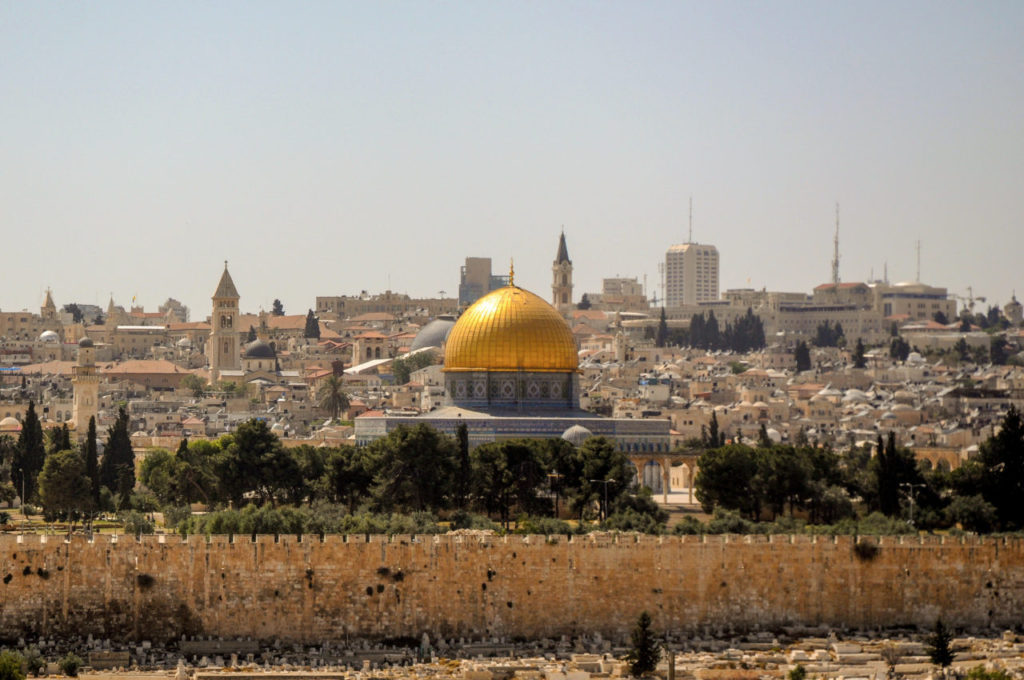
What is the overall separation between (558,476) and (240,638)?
18.0m

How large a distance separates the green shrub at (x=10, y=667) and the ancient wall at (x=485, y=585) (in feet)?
12.7

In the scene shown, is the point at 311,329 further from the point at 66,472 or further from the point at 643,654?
the point at 643,654

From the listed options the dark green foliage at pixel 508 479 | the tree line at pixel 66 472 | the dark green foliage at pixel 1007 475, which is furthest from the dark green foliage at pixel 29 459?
the dark green foliage at pixel 1007 475

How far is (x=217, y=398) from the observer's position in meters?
123

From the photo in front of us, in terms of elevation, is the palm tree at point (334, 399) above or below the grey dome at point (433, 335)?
below

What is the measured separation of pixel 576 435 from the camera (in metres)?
70.1

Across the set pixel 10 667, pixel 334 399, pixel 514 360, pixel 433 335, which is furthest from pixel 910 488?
pixel 433 335

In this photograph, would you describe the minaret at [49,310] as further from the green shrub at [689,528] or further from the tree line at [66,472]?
the green shrub at [689,528]

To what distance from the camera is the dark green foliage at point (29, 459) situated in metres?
68.9

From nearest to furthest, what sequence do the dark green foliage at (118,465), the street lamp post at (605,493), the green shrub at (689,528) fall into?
the green shrub at (689,528)
the street lamp post at (605,493)
the dark green foliage at (118,465)

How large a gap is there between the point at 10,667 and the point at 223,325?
9728 cm

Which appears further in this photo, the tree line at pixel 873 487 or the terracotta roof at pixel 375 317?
the terracotta roof at pixel 375 317

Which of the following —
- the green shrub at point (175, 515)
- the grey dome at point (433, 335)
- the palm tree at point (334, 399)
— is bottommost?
the green shrub at point (175, 515)

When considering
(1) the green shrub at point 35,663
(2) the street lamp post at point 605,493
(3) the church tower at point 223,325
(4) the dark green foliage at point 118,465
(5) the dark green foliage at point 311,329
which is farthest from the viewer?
(5) the dark green foliage at point 311,329
